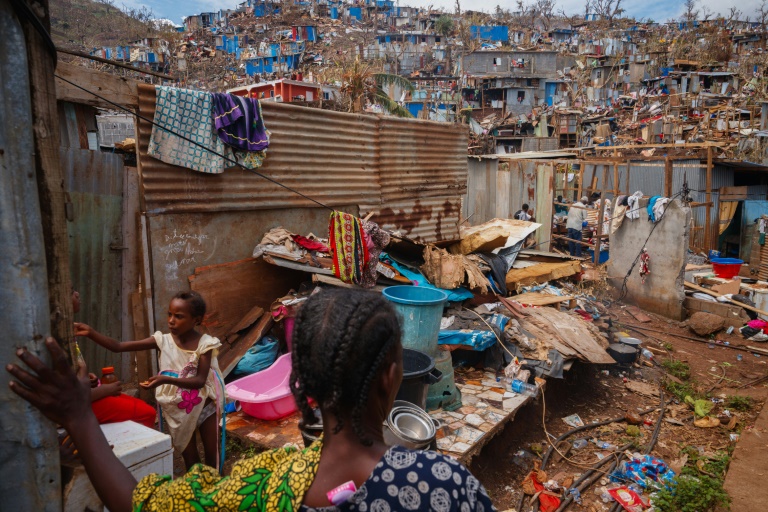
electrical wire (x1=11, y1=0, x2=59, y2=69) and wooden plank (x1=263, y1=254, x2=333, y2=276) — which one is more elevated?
electrical wire (x1=11, y1=0, x2=59, y2=69)

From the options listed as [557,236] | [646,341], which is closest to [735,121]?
[557,236]

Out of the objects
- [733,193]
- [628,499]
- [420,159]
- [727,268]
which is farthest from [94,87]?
[733,193]

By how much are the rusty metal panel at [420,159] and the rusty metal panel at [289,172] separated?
27cm

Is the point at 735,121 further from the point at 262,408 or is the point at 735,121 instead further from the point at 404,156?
the point at 262,408

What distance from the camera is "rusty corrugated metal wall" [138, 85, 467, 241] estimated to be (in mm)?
5215

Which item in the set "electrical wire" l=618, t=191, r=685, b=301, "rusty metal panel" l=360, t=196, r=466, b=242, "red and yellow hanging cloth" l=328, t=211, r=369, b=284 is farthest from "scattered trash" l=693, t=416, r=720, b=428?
"electrical wire" l=618, t=191, r=685, b=301

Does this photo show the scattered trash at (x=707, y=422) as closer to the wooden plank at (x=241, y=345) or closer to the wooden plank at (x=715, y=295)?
the wooden plank at (x=715, y=295)

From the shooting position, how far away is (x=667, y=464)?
534 centimetres

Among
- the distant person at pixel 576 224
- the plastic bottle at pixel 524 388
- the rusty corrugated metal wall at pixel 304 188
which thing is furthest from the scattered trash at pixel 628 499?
the distant person at pixel 576 224

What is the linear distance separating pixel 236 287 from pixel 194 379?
8.81 ft

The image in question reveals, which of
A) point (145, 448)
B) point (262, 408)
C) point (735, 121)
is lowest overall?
point (262, 408)

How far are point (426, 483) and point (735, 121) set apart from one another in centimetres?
2828

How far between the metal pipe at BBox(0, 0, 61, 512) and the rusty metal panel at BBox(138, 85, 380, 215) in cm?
390

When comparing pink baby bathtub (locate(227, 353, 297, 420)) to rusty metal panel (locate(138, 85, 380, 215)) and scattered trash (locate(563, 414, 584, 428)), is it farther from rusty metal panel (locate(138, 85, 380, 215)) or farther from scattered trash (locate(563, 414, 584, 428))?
scattered trash (locate(563, 414, 584, 428))
